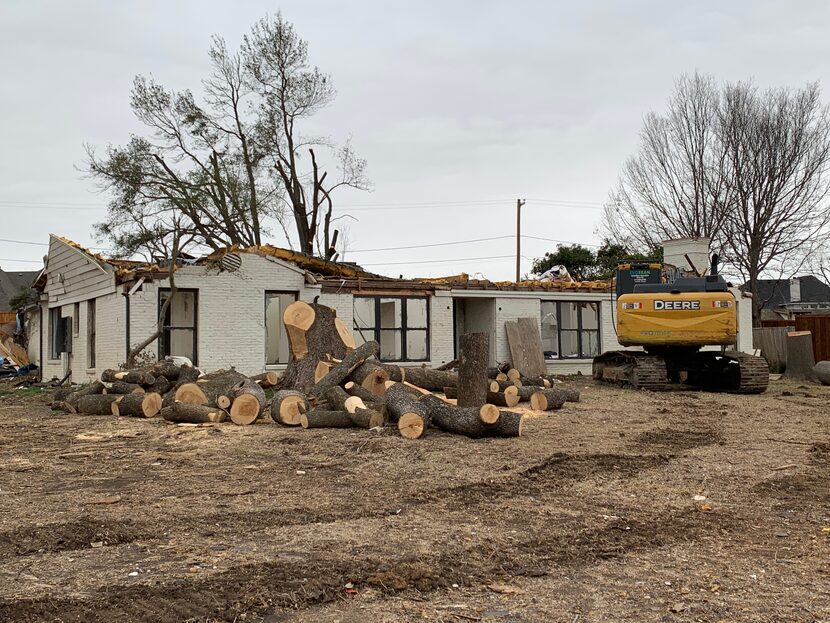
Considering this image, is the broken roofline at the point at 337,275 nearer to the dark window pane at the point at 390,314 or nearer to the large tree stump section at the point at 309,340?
the dark window pane at the point at 390,314

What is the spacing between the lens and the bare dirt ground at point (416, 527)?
4.00 meters

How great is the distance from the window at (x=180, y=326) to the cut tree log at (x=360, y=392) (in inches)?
300

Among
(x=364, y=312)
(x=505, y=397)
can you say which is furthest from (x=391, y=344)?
(x=505, y=397)

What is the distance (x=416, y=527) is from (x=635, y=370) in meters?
12.3

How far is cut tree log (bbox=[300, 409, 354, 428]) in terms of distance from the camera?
10.7 metres

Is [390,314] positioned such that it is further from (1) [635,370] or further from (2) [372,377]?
(2) [372,377]

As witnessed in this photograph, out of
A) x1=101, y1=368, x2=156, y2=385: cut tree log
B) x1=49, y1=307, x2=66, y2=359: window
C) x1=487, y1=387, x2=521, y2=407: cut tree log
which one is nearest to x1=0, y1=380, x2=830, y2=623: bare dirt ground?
x1=487, y1=387, x2=521, y2=407: cut tree log

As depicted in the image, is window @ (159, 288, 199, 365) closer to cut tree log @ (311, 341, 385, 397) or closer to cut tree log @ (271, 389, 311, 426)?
cut tree log @ (311, 341, 385, 397)

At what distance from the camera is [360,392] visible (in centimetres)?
1173

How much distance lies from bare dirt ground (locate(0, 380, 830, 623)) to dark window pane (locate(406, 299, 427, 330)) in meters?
10.9

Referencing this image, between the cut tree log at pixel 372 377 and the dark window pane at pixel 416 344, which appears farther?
the dark window pane at pixel 416 344

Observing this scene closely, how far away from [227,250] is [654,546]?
15.0m

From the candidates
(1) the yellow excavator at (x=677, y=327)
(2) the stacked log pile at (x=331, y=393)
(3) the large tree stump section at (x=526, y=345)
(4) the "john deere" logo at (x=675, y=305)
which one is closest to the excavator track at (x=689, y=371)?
(1) the yellow excavator at (x=677, y=327)

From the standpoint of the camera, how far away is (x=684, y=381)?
1797 centimetres
